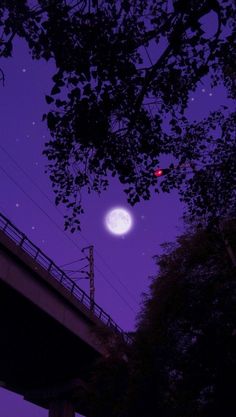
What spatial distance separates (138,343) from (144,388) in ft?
6.41

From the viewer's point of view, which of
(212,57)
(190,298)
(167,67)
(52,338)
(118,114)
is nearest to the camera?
(212,57)

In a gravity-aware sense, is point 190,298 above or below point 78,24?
below

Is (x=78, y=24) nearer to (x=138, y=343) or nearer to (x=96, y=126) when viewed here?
(x=96, y=126)

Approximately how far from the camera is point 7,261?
837 inches

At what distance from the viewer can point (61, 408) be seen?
3256 centimetres

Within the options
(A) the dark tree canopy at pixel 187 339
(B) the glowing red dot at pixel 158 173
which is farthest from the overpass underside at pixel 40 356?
(B) the glowing red dot at pixel 158 173

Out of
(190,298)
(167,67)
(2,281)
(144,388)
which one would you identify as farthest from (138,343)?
(167,67)

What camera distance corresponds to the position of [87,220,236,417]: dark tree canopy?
1720 centimetres

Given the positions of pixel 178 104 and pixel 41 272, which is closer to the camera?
pixel 178 104

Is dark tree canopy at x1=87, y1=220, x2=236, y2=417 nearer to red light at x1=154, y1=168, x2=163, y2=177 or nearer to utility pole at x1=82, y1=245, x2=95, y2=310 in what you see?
red light at x1=154, y1=168, x2=163, y2=177

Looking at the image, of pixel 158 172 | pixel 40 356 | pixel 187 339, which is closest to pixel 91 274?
pixel 40 356

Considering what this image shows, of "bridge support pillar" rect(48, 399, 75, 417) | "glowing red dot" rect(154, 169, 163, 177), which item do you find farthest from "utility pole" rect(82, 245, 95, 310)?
"glowing red dot" rect(154, 169, 163, 177)

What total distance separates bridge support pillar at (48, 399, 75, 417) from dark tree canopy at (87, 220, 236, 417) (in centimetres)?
1398

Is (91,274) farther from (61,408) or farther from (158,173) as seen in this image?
(158,173)
